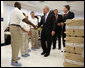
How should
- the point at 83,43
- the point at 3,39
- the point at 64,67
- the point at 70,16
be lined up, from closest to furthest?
1. the point at 83,43
2. the point at 64,67
3. the point at 70,16
4. the point at 3,39

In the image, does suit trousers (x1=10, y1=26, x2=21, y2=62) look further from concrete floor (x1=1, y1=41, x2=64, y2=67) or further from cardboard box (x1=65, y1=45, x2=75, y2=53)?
cardboard box (x1=65, y1=45, x2=75, y2=53)

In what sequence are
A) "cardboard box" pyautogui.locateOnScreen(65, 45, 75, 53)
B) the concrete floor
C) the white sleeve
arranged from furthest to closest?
the concrete floor → the white sleeve → "cardboard box" pyautogui.locateOnScreen(65, 45, 75, 53)

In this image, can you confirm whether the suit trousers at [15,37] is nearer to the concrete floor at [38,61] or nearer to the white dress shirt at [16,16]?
the white dress shirt at [16,16]

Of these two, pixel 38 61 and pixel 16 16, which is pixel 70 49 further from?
pixel 16 16

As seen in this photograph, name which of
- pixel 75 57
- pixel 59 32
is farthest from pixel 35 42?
pixel 75 57

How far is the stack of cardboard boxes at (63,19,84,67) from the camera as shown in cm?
267

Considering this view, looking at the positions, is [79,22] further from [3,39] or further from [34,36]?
[3,39]

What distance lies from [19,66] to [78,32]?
1.54 metres

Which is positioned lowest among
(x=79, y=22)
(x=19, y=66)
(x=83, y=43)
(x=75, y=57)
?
(x=19, y=66)

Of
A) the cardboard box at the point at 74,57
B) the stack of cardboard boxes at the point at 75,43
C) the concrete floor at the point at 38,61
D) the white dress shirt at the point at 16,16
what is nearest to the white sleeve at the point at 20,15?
the white dress shirt at the point at 16,16

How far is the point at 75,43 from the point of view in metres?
2.74

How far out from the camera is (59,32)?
5223 millimetres

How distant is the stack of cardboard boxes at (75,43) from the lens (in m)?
2.67

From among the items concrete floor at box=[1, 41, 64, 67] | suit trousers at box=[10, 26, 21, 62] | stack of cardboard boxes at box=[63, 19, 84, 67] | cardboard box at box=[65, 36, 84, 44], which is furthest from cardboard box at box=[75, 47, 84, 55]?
suit trousers at box=[10, 26, 21, 62]
